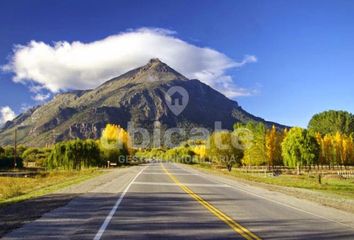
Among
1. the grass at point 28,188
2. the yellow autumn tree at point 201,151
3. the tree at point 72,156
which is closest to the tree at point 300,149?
the tree at point 72,156

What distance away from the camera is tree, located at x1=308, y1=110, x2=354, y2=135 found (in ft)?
531

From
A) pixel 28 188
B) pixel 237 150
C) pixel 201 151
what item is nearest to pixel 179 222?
pixel 28 188

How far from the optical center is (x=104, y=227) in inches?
520

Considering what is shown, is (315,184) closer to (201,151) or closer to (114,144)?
(114,144)

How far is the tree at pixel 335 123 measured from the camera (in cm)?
16200

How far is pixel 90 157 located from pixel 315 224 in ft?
266

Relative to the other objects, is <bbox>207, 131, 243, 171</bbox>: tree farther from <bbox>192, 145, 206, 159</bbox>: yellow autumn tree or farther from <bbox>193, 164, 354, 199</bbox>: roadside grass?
<bbox>192, 145, 206, 159</bbox>: yellow autumn tree

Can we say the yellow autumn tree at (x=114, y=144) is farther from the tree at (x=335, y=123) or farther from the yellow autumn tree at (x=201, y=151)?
the tree at (x=335, y=123)

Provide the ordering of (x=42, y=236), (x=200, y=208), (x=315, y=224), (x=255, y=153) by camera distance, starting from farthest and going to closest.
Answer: (x=255, y=153), (x=200, y=208), (x=315, y=224), (x=42, y=236)

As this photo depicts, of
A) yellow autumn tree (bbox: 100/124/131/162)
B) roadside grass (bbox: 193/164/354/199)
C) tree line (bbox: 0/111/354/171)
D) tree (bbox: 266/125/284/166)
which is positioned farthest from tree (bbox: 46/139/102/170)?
roadside grass (bbox: 193/164/354/199)

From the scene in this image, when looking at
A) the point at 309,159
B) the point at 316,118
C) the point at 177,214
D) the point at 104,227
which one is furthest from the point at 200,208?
the point at 316,118

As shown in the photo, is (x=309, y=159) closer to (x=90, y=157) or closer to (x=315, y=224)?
(x=90, y=157)

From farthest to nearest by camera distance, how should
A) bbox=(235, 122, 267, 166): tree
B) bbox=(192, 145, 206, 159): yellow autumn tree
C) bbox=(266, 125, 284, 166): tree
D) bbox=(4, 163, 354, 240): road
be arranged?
1. bbox=(192, 145, 206, 159): yellow autumn tree
2. bbox=(266, 125, 284, 166): tree
3. bbox=(235, 122, 267, 166): tree
4. bbox=(4, 163, 354, 240): road

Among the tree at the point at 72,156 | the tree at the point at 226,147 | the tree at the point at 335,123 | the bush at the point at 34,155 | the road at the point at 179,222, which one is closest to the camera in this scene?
the road at the point at 179,222
